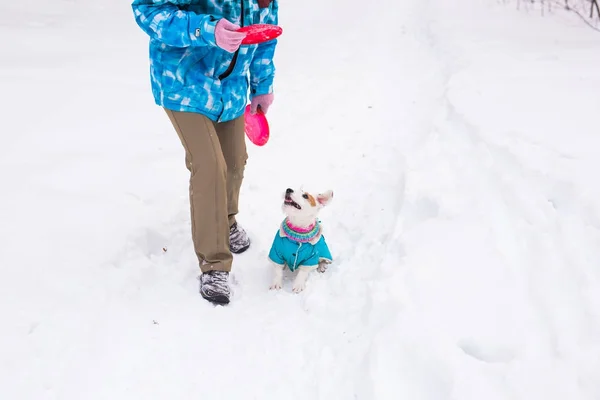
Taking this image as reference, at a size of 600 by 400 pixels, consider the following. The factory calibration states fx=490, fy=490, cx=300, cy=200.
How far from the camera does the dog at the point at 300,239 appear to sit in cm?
323

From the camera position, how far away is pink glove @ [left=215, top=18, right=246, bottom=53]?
2.37m

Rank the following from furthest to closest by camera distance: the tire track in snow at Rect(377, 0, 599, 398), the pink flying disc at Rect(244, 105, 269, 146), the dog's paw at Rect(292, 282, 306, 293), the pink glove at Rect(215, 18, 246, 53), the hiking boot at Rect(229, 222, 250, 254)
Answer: the hiking boot at Rect(229, 222, 250, 254) < the pink flying disc at Rect(244, 105, 269, 146) < the dog's paw at Rect(292, 282, 306, 293) < the pink glove at Rect(215, 18, 246, 53) < the tire track in snow at Rect(377, 0, 599, 398)

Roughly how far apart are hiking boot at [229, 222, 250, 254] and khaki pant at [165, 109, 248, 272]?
541mm

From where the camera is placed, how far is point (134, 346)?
107 inches

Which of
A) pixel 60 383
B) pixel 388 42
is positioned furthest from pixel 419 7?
pixel 60 383

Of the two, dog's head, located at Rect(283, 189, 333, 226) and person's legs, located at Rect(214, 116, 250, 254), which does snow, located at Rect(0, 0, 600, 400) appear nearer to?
person's legs, located at Rect(214, 116, 250, 254)

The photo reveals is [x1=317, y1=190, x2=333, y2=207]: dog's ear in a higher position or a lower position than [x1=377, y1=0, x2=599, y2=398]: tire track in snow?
higher

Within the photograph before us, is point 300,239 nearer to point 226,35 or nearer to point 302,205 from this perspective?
point 302,205

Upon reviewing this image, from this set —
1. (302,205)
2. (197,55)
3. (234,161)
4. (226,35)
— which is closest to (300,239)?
(302,205)

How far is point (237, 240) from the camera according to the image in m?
3.72

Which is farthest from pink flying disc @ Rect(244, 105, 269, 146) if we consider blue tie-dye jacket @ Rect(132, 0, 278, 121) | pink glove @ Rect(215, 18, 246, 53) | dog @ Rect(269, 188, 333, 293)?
pink glove @ Rect(215, 18, 246, 53)

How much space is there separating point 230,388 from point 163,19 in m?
1.92

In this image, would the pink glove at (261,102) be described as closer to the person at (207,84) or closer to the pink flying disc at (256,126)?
the pink flying disc at (256,126)

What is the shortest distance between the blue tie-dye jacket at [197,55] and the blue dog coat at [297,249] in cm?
88
